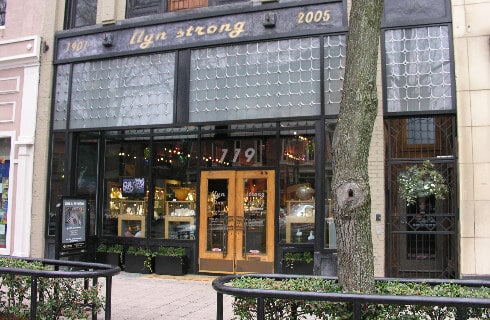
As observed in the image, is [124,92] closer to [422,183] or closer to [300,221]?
[300,221]

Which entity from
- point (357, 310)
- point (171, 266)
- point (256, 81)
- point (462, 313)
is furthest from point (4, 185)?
point (462, 313)

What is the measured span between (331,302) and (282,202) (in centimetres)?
610

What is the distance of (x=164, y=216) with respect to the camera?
11812 mm

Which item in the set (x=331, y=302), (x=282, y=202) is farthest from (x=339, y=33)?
(x=331, y=302)

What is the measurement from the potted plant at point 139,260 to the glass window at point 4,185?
3.53m

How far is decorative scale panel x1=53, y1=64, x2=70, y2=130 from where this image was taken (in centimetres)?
1236

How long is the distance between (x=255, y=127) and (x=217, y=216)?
7.15ft

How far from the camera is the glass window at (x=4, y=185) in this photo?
1277 centimetres

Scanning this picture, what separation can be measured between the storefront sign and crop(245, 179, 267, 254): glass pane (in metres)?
3.40

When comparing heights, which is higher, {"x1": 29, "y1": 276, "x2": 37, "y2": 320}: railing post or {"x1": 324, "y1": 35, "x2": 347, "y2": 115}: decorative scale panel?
{"x1": 324, "y1": 35, "x2": 347, "y2": 115}: decorative scale panel

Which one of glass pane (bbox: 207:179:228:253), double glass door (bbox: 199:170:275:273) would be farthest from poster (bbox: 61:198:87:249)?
glass pane (bbox: 207:179:228:253)

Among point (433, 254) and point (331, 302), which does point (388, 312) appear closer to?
point (331, 302)

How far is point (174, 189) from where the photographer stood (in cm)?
1187

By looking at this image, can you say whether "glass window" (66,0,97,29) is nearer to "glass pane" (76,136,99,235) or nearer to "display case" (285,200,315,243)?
"glass pane" (76,136,99,235)
